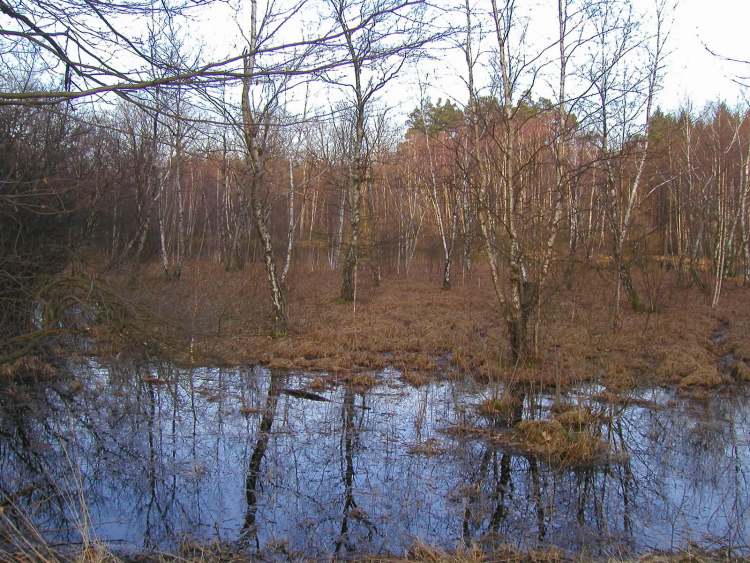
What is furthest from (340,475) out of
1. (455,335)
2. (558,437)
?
(455,335)

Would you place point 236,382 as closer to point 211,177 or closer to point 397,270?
point 397,270

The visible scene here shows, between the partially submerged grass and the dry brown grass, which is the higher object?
the dry brown grass

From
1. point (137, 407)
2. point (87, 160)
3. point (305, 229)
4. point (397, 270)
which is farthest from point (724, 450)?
point (305, 229)

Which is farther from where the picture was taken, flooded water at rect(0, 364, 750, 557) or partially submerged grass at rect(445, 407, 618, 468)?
partially submerged grass at rect(445, 407, 618, 468)

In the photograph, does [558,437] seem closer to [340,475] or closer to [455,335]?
[340,475]

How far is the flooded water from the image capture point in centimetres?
528

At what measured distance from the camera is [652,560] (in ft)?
14.3

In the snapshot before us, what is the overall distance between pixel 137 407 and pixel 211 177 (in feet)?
91.7

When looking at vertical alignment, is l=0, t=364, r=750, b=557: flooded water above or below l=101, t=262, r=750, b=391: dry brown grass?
below

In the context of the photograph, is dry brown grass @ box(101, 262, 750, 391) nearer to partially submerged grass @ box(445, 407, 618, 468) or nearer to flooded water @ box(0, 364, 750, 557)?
partially submerged grass @ box(445, 407, 618, 468)

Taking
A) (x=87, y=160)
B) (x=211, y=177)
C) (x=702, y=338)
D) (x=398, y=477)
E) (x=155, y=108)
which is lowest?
(x=398, y=477)

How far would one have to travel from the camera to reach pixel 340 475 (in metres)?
6.64

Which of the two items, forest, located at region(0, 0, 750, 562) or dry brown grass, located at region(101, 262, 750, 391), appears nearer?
forest, located at region(0, 0, 750, 562)

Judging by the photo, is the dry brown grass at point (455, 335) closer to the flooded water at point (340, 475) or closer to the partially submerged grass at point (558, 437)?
the partially submerged grass at point (558, 437)
